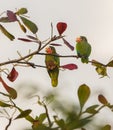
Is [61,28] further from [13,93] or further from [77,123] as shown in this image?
[77,123]

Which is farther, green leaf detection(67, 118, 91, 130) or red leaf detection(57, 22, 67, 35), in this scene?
red leaf detection(57, 22, 67, 35)

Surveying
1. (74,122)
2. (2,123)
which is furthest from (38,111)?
(74,122)

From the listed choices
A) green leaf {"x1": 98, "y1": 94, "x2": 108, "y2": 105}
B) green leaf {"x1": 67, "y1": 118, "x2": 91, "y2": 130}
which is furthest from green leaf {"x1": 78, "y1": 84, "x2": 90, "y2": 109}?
green leaf {"x1": 67, "y1": 118, "x2": 91, "y2": 130}

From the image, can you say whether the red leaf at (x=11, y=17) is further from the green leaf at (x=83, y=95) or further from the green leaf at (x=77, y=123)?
the green leaf at (x=77, y=123)

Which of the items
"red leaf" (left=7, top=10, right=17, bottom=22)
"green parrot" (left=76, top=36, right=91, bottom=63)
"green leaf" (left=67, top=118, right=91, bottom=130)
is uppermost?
"red leaf" (left=7, top=10, right=17, bottom=22)

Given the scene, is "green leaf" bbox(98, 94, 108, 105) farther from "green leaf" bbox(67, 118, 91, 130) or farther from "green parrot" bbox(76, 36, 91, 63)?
"green leaf" bbox(67, 118, 91, 130)

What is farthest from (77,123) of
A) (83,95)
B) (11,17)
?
(11,17)

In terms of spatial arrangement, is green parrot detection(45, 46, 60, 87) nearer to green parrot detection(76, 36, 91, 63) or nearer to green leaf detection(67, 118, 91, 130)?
green parrot detection(76, 36, 91, 63)

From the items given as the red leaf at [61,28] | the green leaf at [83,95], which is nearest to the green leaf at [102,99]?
the green leaf at [83,95]

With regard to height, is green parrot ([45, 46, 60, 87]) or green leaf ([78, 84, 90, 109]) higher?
green parrot ([45, 46, 60, 87])

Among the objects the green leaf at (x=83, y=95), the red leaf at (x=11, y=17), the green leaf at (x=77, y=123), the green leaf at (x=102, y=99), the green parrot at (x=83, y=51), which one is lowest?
the green leaf at (x=102, y=99)

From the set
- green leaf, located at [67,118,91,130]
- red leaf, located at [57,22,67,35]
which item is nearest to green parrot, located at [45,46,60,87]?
red leaf, located at [57,22,67,35]

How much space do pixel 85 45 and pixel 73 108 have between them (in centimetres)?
22

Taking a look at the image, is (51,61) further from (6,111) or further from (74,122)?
(74,122)
